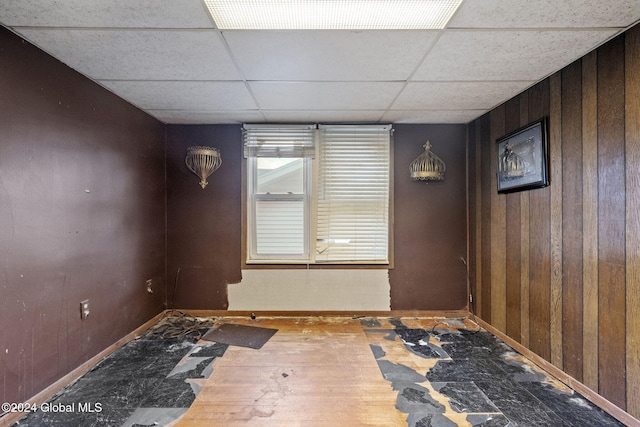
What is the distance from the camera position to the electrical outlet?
2219mm

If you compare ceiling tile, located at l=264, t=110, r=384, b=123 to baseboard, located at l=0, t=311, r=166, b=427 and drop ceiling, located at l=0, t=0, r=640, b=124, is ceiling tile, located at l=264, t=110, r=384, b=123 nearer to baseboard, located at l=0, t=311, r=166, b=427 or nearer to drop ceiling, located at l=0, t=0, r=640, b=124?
drop ceiling, located at l=0, t=0, r=640, b=124

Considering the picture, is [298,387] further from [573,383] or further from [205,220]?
[205,220]

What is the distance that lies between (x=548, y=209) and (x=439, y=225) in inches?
50.0

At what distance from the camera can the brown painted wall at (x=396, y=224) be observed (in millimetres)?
3461

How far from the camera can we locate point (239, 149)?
136 inches

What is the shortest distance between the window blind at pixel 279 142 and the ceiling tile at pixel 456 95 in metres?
1.05

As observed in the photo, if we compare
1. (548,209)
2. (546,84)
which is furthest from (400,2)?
(548,209)

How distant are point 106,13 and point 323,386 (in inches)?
103

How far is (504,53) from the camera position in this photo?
1.94 metres

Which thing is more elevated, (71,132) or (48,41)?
(48,41)

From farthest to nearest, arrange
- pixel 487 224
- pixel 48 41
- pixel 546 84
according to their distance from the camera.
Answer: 1. pixel 487 224
2. pixel 546 84
3. pixel 48 41

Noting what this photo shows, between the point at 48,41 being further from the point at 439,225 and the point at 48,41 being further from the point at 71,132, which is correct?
the point at 439,225

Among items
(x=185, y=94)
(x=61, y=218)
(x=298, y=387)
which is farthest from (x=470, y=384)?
(x=185, y=94)

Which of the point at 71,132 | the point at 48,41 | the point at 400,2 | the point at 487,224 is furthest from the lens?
the point at 487,224
